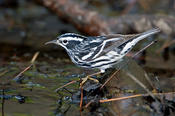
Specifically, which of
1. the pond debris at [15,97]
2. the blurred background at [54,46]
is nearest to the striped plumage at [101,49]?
the blurred background at [54,46]

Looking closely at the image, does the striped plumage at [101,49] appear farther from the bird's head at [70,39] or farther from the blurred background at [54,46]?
the blurred background at [54,46]

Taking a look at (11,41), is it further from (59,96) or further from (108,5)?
(59,96)

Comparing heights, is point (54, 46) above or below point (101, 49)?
above

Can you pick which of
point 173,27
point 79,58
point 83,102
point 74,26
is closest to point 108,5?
point 74,26

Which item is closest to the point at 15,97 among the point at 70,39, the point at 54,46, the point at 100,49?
the point at 70,39

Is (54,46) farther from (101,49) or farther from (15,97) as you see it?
(15,97)

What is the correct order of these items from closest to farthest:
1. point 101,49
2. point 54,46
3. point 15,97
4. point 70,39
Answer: point 15,97, point 101,49, point 70,39, point 54,46
